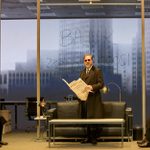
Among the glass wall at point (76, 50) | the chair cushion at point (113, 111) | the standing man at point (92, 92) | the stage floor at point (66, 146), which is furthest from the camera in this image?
the glass wall at point (76, 50)

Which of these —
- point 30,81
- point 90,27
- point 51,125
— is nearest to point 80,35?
point 90,27

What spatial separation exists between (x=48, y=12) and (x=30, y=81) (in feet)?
7.42

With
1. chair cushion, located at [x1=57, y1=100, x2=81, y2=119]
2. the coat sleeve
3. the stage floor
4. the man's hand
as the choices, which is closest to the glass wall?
chair cushion, located at [x1=57, y1=100, x2=81, y2=119]

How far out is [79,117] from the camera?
27.4 ft

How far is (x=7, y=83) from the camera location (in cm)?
1353

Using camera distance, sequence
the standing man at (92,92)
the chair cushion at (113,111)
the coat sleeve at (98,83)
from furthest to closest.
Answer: the chair cushion at (113,111) < the standing man at (92,92) < the coat sleeve at (98,83)

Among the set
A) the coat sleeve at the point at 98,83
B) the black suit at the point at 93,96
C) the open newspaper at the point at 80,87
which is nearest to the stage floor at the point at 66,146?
the black suit at the point at 93,96

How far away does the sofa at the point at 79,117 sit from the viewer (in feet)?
26.5

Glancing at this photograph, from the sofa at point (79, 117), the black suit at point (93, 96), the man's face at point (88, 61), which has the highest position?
the man's face at point (88, 61)

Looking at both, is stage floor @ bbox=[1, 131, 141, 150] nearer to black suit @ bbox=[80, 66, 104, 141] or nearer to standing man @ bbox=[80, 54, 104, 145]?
standing man @ bbox=[80, 54, 104, 145]

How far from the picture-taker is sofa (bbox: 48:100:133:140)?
8.07 m

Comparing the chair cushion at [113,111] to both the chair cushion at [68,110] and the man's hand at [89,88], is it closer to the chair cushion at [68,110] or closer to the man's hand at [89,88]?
the chair cushion at [68,110]

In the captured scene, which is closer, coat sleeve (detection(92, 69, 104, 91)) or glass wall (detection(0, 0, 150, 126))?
coat sleeve (detection(92, 69, 104, 91))

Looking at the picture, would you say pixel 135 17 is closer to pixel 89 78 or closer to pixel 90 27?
pixel 90 27
